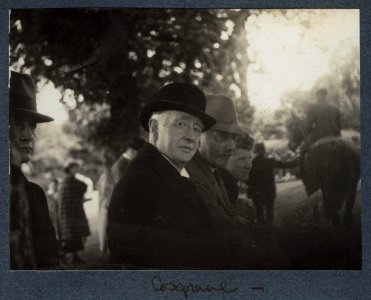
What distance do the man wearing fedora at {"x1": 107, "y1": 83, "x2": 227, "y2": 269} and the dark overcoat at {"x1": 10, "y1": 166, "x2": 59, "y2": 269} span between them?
32 centimetres

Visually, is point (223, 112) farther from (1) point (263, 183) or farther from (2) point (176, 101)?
(1) point (263, 183)

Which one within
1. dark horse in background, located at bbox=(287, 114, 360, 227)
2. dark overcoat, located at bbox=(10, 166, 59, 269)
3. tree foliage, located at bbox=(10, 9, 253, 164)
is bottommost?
dark overcoat, located at bbox=(10, 166, 59, 269)

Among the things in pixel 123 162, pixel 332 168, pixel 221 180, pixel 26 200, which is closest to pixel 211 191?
pixel 221 180

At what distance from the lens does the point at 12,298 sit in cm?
256

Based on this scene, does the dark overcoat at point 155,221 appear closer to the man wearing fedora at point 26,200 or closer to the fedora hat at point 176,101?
the fedora hat at point 176,101

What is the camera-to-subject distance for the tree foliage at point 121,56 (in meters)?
2.54

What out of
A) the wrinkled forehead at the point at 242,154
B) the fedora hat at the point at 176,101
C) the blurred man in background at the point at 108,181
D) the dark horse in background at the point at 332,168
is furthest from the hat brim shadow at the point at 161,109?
the dark horse in background at the point at 332,168

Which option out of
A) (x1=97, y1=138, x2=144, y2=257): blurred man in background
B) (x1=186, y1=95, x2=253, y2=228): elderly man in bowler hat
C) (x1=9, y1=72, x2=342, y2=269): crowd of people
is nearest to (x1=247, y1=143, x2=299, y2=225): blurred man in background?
(x1=9, y1=72, x2=342, y2=269): crowd of people

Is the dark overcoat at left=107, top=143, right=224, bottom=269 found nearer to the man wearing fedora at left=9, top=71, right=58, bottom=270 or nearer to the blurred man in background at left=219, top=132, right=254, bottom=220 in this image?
the blurred man in background at left=219, top=132, right=254, bottom=220

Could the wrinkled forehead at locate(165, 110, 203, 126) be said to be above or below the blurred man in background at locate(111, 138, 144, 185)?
above

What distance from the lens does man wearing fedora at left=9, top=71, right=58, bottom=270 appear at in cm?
255

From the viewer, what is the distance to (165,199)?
253cm

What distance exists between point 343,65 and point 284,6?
446 mm

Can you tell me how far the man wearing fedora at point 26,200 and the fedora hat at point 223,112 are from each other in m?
0.86
